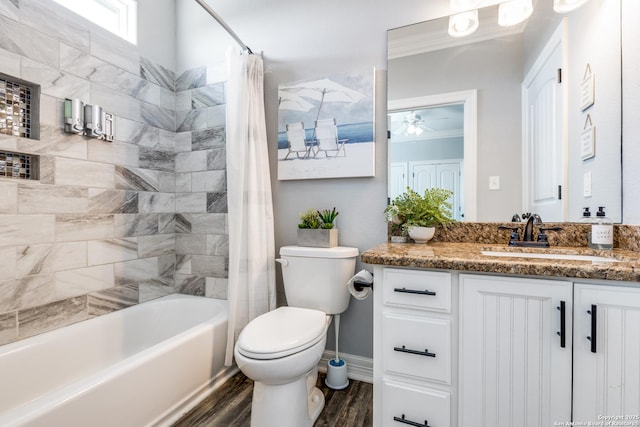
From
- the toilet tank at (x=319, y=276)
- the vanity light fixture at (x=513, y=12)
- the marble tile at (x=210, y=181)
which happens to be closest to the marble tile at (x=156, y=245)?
the marble tile at (x=210, y=181)

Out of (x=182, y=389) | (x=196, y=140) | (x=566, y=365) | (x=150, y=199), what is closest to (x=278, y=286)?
(x=182, y=389)

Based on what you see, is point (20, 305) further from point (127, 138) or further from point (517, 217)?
point (517, 217)

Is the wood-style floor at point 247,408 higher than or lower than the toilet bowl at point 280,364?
lower

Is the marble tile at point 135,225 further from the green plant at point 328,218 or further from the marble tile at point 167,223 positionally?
the green plant at point 328,218

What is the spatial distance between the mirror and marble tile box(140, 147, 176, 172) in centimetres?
168

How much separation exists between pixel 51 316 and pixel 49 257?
0.32 m

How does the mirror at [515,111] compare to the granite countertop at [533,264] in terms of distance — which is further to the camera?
the mirror at [515,111]

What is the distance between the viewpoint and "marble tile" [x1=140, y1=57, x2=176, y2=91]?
2.15 meters

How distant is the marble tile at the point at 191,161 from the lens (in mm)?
2299

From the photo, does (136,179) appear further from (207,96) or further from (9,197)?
(207,96)

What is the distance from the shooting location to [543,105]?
59.7 inches

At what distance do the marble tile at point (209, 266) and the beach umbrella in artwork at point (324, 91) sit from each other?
4.16 ft

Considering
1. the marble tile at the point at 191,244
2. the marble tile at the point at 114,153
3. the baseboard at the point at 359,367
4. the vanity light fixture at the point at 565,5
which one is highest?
the vanity light fixture at the point at 565,5

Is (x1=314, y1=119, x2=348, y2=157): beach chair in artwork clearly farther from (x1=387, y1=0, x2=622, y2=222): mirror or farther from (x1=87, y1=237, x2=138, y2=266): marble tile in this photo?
(x1=87, y1=237, x2=138, y2=266): marble tile
